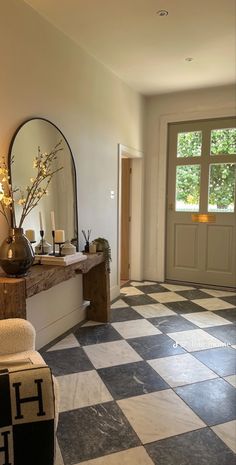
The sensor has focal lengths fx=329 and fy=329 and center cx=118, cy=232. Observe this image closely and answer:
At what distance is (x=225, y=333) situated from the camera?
10.5 ft

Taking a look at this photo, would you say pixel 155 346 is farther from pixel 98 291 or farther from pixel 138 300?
pixel 138 300

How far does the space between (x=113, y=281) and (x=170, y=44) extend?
271 cm

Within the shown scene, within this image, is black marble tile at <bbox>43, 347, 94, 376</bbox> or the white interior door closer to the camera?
black marble tile at <bbox>43, 347, 94, 376</bbox>

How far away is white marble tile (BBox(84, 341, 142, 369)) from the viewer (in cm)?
260

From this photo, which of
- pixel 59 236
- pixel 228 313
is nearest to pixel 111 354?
pixel 59 236

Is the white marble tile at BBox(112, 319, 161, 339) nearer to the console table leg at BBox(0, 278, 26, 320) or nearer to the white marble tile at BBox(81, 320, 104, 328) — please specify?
the white marble tile at BBox(81, 320, 104, 328)

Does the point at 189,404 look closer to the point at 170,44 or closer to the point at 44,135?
the point at 44,135

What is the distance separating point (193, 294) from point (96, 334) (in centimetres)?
182

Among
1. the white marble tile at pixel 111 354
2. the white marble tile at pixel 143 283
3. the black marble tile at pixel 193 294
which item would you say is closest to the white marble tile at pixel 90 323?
the white marble tile at pixel 111 354

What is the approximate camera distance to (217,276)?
4.79 meters

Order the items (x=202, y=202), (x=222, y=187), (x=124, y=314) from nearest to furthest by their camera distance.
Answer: (x=124, y=314)
(x=222, y=187)
(x=202, y=202)

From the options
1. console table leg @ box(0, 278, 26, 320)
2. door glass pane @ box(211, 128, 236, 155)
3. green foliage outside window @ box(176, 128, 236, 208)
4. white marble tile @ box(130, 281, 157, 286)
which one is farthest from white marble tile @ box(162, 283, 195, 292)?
console table leg @ box(0, 278, 26, 320)

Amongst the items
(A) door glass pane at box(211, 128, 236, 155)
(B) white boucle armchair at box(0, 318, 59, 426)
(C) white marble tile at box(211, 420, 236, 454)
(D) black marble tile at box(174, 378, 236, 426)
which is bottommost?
(C) white marble tile at box(211, 420, 236, 454)

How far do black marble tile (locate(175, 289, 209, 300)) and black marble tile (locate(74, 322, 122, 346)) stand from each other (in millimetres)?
1453
